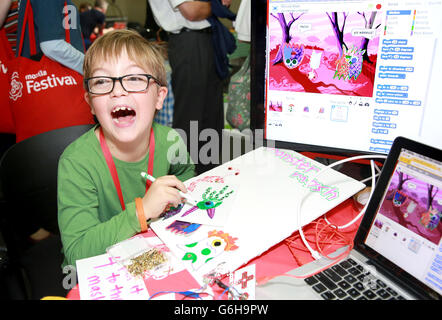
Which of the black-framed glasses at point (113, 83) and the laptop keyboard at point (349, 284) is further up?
the black-framed glasses at point (113, 83)

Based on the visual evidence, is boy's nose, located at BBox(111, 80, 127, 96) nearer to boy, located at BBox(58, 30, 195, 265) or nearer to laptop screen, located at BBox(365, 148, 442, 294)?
boy, located at BBox(58, 30, 195, 265)

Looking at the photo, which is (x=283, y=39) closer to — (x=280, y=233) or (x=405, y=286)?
(x=280, y=233)

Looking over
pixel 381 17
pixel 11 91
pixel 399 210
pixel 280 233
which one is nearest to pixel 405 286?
pixel 399 210

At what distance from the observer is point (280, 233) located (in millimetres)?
655

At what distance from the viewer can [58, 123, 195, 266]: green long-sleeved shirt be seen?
0.74 m

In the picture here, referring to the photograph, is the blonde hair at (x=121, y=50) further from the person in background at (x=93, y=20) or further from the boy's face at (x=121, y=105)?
the person in background at (x=93, y=20)

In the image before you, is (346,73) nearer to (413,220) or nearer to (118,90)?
(413,220)

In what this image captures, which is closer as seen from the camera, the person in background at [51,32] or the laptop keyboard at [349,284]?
the laptop keyboard at [349,284]

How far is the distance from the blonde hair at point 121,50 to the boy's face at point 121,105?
0.02 metres

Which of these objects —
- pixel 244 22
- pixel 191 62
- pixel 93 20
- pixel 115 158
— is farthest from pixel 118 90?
pixel 93 20

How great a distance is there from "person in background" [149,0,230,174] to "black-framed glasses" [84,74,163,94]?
32.0 inches

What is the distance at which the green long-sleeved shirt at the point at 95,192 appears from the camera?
0.74 metres

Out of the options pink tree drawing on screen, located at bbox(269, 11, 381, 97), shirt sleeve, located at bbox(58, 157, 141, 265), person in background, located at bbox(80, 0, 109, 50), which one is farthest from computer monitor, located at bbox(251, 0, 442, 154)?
person in background, located at bbox(80, 0, 109, 50)

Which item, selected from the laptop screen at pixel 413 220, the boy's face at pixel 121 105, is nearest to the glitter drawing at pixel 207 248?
the laptop screen at pixel 413 220
